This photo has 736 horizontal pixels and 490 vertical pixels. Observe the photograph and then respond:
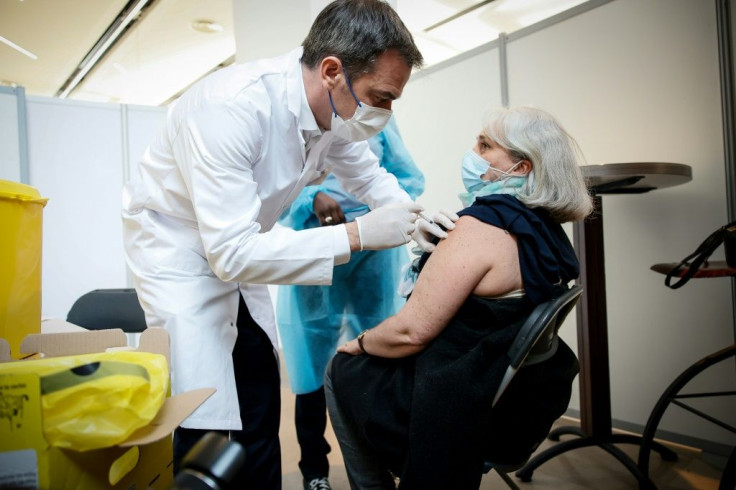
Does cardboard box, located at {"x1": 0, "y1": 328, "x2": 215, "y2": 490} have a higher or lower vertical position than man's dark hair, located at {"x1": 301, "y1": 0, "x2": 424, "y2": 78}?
lower

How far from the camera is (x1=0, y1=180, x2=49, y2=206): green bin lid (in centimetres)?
86

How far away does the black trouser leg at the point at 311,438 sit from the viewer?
5.76 ft

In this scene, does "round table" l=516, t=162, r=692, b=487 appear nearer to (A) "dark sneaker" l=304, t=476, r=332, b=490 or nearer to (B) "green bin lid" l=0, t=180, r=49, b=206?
(A) "dark sneaker" l=304, t=476, r=332, b=490

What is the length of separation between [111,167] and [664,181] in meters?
2.94

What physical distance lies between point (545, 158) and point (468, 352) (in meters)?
0.53

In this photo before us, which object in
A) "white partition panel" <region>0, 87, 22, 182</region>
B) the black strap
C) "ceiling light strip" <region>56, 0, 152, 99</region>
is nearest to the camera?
the black strap

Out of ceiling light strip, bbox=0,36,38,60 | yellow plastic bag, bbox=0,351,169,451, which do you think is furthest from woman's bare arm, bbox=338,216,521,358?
ceiling light strip, bbox=0,36,38,60

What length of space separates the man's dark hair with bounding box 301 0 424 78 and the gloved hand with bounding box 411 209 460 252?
1.25 ft

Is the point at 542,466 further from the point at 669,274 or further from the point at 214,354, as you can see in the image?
the point at 214,354

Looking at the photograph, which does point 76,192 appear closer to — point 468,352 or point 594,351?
point 468,352

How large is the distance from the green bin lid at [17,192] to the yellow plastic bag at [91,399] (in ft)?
1.50

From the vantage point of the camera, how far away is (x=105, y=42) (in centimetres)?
429

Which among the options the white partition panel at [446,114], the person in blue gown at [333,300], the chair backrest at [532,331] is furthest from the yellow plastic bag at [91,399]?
the white partition panel at [446,114]

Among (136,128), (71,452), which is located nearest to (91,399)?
(71,452)
